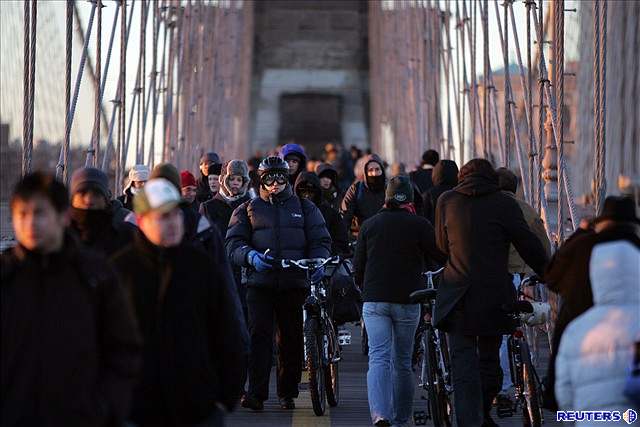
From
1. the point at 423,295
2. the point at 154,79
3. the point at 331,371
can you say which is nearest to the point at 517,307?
the point at 423,295

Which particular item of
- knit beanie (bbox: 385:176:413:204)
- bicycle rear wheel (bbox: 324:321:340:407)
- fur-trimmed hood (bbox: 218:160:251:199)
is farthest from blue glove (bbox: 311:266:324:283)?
fur-trimmed hood (bbox: 218:160:251:199)

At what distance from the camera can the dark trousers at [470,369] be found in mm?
9086

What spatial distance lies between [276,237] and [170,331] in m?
4.93

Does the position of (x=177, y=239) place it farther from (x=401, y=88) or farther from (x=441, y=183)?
(x=401, y=88)

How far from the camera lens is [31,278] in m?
5.36

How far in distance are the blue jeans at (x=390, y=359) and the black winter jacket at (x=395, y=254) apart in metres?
0.08

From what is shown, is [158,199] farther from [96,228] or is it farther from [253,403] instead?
[253,403]

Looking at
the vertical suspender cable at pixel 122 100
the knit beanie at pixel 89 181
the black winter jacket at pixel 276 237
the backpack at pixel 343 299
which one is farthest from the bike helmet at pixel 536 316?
the vertical suspender cable at pixel 122 100

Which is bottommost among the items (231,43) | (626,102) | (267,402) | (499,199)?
(267,402)

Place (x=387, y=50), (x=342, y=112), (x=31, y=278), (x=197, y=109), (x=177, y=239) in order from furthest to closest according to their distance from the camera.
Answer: (x=342, y=112) < (x=387, y=50) < (x=197, y=109) < (x=177, y=239) < (x=31, y=278)

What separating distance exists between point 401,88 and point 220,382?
41.9m

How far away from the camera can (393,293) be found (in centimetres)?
973

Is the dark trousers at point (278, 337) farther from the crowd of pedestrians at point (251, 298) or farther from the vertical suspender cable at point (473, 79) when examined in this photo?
the vertical suspender cable at point (473, 79)

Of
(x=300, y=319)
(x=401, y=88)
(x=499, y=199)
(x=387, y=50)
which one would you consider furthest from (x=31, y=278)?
(x=387, y=50)
